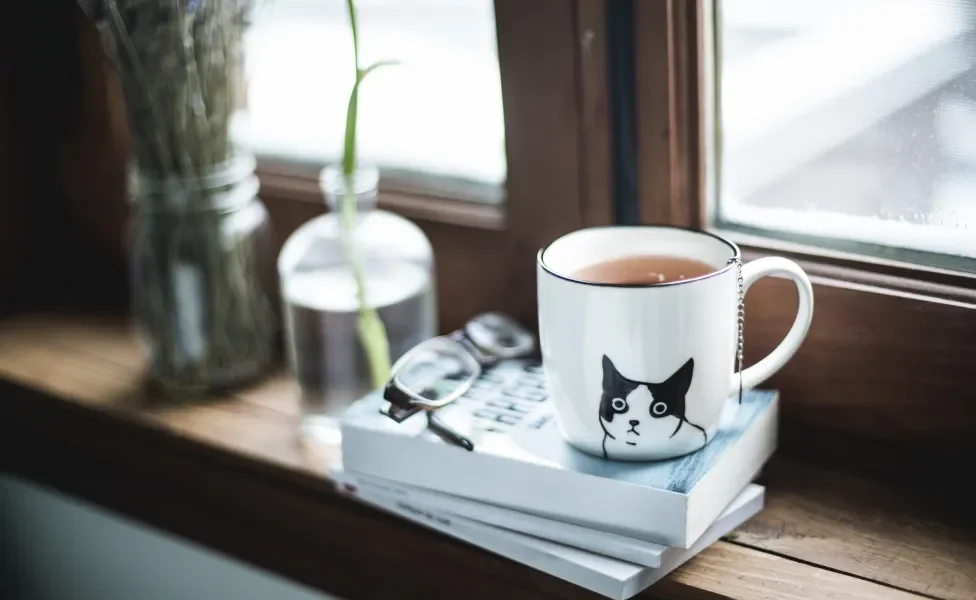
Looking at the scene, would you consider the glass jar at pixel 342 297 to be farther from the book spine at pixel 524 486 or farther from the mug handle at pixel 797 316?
the mug handle at pixel 797 316

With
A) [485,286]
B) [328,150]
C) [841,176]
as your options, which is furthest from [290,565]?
[841,176]

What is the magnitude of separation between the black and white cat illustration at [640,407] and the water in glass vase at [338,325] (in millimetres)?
242

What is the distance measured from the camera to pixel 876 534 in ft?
2.12

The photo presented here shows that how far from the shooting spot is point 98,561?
1012mm

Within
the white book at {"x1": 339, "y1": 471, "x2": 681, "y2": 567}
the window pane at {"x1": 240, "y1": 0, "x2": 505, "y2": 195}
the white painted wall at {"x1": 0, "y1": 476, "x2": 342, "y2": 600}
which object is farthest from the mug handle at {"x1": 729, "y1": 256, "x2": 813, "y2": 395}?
the white painted wall at {"x1": 0, "y1": 476, "x2": 342, "y2": 600}

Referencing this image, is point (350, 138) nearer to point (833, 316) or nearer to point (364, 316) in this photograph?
point (364, 316)

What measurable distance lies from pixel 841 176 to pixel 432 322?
31 centimetres

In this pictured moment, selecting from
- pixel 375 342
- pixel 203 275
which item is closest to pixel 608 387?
pixel 375 342

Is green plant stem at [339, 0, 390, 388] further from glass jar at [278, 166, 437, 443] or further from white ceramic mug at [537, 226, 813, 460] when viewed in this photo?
white ceramic mug at [537, 226, 813, 460]

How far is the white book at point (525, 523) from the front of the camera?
59cm

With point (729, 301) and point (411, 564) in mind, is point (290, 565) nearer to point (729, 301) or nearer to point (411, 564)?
point (411, 564)

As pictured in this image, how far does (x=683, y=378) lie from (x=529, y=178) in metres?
0.26

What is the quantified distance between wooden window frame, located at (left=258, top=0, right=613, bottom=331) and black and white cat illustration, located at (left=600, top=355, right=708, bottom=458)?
20 centimetres

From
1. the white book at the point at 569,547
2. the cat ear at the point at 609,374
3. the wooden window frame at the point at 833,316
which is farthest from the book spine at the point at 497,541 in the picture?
the wooden window frame at the point at 833,316
